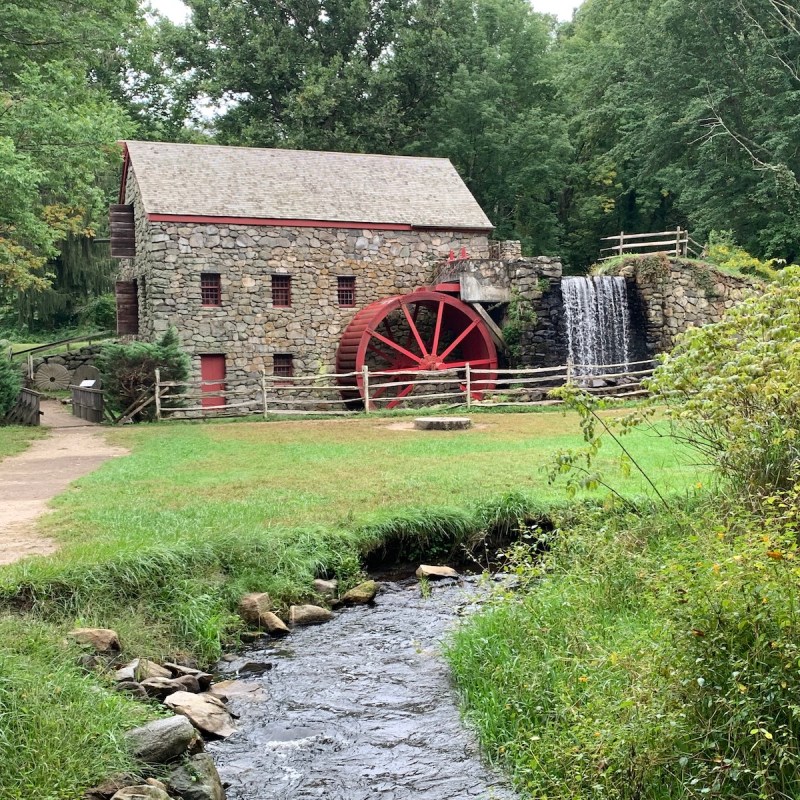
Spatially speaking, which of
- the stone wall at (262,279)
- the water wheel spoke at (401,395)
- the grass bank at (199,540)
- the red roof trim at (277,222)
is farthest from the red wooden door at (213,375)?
the grass bank at (199,540)

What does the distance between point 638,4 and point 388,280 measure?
50.5 ft

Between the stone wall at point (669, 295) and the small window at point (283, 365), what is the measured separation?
870 cm

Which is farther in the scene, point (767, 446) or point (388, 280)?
point (388, 280)

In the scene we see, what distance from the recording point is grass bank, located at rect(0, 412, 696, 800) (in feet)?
A: 14.4

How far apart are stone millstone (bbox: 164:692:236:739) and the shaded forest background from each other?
72.6ft

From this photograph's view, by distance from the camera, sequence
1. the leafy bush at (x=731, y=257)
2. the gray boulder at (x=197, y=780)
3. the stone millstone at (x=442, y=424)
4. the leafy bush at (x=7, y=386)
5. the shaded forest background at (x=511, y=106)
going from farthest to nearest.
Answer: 1. the shaded forest background at (x=511, y=106)
2. the leafy bush at (x=731, y=257)
3. the leafy bush at (x=7, y=386)
4. the stone millstone at (x=442, y=424)
5. the gray boulder at (x=197, y=780)

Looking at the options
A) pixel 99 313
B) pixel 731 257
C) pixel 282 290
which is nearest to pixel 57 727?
pixel 282 290

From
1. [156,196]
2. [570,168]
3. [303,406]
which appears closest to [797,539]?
[303,406]

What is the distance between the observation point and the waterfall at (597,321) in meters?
21.5

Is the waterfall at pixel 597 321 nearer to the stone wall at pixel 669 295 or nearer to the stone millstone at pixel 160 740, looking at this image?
the stone wall at pixel 669 295

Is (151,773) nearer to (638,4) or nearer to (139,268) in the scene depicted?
(139,268)

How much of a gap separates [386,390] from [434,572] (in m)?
14.2

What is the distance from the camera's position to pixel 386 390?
21906mm

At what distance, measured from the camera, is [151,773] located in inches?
169
